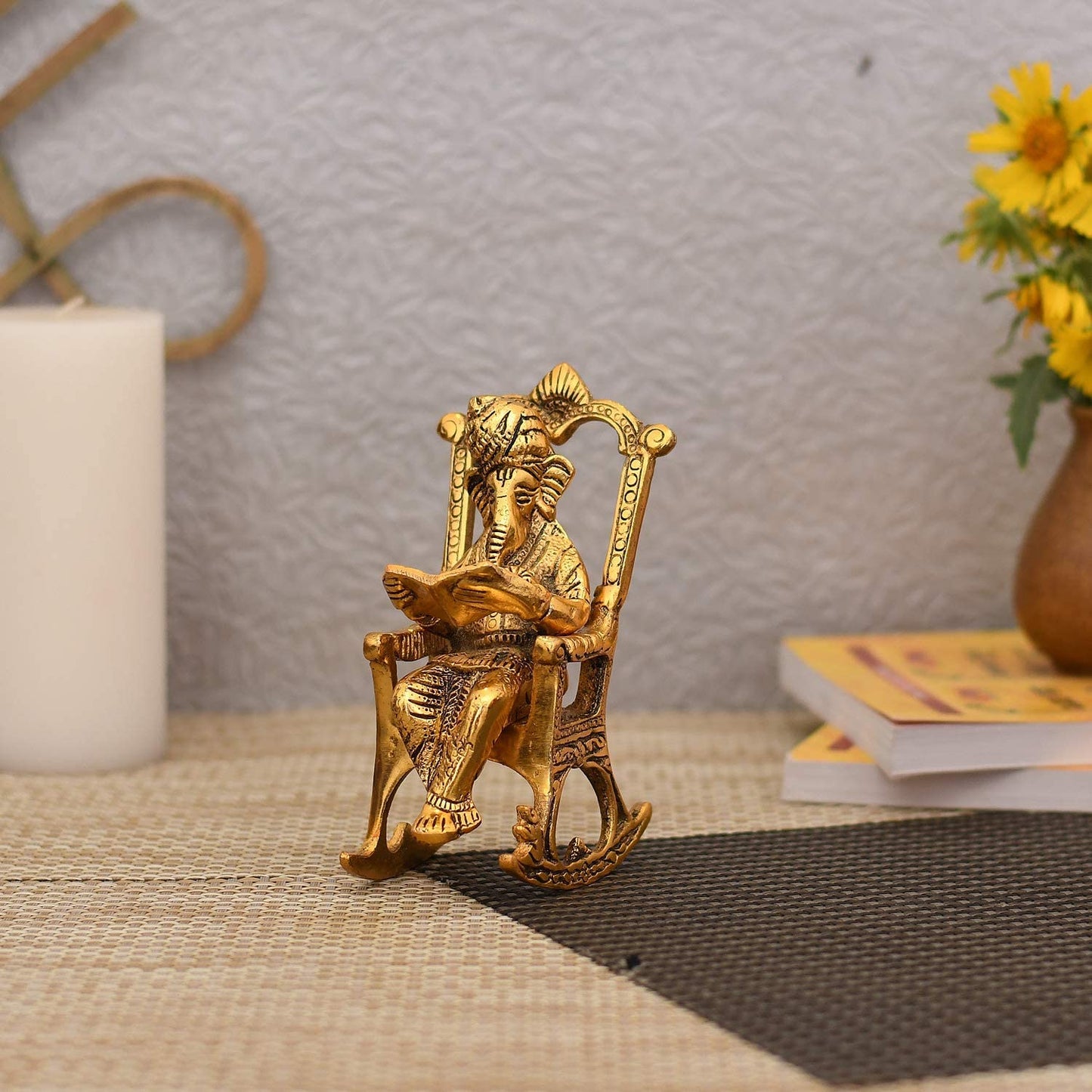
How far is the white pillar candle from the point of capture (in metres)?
0.78

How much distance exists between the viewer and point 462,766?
61 centimetres

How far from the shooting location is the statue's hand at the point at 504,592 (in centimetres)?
62

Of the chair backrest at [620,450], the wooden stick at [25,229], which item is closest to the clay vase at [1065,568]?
the chair backrest at [620,450]

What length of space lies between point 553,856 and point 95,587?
0.31 m

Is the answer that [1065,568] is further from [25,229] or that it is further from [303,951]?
[25,229]

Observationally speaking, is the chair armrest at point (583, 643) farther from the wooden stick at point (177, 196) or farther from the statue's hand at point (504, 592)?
the wooden stick at point (177, 196)

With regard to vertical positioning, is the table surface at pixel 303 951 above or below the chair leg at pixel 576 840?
below

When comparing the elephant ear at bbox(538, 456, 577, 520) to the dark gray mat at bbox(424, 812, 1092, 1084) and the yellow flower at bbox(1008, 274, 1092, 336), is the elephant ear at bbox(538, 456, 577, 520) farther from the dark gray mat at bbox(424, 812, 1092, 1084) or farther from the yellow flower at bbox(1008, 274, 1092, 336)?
the yellow flower at bbox(1008, 274, 1092, 336)

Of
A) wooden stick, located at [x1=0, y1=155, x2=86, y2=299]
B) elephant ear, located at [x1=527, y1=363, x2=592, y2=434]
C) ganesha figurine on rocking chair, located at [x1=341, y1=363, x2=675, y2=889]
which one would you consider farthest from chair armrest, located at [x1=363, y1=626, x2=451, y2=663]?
wooden stick, located at [x1=0, y1=155, x2=86, y2=299]

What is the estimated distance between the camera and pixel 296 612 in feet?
3.04

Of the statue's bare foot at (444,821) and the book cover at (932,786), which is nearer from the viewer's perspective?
the statue's bare foot at (444,821)

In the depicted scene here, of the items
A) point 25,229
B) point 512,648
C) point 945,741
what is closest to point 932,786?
point 945,741

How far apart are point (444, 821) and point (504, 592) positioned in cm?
10

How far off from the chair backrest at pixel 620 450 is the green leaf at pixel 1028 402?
260 millimetres
